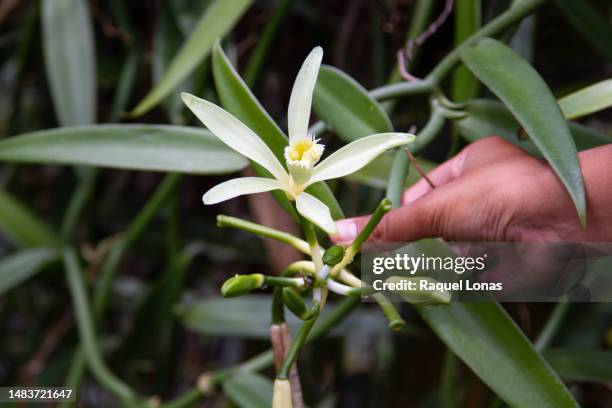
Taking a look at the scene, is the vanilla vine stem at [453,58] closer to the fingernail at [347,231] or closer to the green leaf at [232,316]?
the fingernail at [347,231]

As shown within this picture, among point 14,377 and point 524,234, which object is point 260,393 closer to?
point 524,234

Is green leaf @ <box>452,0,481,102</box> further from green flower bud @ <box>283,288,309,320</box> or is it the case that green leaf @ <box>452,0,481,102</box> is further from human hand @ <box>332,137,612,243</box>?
green flower bud @ <box>283,288,309,320</box>

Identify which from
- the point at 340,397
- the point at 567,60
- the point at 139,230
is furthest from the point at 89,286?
the point at 567,60

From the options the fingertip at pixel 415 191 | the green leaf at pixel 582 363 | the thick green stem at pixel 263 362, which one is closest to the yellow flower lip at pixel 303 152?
the fingertip at pixel 415 191

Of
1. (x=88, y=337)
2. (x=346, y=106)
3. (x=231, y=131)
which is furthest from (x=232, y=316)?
(x=231, y=131)

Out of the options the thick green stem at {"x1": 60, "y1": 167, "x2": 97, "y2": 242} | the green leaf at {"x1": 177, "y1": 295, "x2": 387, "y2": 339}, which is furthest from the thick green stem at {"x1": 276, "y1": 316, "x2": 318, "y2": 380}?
the thick green stem at {"x1": 60, "y1": 167, "x2": 97, "y2": 242}

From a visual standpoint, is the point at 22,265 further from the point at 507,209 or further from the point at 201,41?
the point at 507,209
